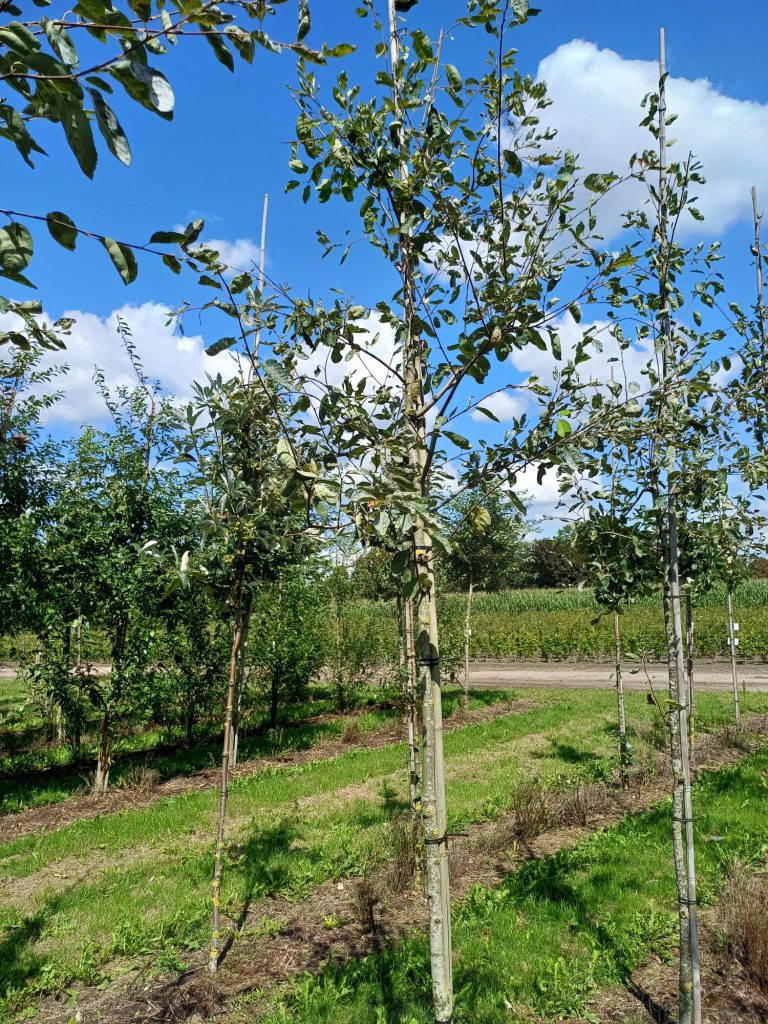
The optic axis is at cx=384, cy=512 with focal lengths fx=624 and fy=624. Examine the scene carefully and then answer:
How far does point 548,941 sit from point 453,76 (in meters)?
4.75

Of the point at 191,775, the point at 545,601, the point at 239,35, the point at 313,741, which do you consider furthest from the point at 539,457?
the point at 545,601

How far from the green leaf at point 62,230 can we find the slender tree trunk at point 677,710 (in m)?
2.79

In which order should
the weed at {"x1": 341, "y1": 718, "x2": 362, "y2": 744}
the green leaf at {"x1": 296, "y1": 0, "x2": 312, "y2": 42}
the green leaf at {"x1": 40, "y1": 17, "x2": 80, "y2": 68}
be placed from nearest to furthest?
the green leaf at {"x1": 40, "y1": 17, "x2": 80, "y2": 68} → the green leaf at {"x1": 296, "y1": 0, "x2": 312, "y2": 42} → the weed at {"x1": 341, "y1": 718, "x2": 362, "y2": 744}

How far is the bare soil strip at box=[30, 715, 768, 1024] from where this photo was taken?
11.5 ft

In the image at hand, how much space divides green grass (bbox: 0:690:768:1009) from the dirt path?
721 centimetres

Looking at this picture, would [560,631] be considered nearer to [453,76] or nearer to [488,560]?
[488,560]

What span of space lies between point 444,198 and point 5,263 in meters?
1.55

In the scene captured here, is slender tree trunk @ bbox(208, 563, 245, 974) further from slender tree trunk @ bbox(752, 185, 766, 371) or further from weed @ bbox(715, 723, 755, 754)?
weed @ bbox(715, 723, 755, 754)

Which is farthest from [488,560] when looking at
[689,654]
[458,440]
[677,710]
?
[458,440]

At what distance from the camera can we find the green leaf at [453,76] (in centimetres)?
200

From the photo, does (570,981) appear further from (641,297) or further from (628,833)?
(641,297)

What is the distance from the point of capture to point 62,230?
110 centimetres

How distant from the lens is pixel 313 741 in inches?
444

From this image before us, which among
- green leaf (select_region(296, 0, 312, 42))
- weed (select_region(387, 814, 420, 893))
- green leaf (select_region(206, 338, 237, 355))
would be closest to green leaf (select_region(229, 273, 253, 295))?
green leaf (select_region(206, 338, 237, 355))
